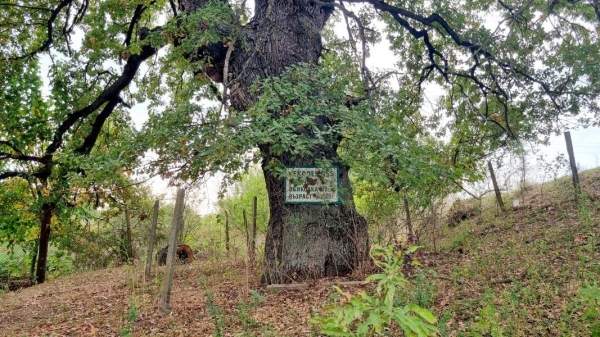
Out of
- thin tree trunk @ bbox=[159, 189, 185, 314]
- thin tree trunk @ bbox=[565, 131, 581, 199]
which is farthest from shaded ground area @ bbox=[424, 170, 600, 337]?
thin tree trunk @ bbox=[159, 189, 185, 314]

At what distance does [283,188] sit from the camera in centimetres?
700

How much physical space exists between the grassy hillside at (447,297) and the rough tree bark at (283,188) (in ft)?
1.83

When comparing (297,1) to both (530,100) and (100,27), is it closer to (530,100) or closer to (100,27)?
(100,27)

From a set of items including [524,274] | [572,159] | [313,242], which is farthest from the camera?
[572,159]

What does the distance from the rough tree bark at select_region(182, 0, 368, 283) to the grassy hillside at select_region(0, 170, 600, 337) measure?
56 cm

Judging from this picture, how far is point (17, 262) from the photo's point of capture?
52.2 ft

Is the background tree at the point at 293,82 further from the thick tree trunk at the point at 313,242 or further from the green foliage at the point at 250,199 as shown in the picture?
the green foliage at the point at 250,199

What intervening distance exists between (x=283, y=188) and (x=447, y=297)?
2940 mm

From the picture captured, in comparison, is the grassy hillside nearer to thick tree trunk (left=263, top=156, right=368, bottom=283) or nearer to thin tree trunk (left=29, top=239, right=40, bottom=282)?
thick tree trunk (left=263, top=156, right=368, bottom=283)

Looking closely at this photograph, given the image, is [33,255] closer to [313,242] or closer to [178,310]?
[178,310]

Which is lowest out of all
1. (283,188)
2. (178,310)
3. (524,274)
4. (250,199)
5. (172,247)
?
(178,310)

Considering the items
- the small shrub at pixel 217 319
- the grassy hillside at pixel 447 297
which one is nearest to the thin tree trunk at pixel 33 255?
the grassy hillside at pixel 447 297

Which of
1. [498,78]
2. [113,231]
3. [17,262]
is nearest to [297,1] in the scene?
[498,78]

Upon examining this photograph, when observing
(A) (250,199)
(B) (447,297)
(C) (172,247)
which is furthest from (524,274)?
(A) (250,199)
